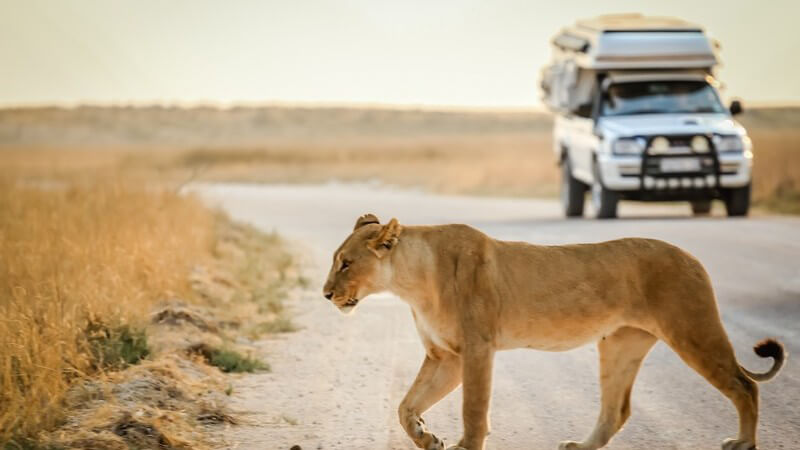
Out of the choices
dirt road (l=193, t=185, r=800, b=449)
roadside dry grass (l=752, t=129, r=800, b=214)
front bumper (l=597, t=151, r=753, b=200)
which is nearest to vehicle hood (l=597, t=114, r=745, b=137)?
front bumper (l=597, t=151, r=753, b=200)

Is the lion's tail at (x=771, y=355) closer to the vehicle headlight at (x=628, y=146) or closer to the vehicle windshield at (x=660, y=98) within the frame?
the vehicle headlight at (x=628, y=146)

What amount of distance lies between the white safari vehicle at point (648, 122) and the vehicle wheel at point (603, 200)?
16 mm

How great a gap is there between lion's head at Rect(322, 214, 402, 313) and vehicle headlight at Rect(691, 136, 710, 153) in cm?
1512

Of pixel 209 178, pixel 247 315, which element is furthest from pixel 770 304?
pixel 209 178

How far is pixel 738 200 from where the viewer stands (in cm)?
2148

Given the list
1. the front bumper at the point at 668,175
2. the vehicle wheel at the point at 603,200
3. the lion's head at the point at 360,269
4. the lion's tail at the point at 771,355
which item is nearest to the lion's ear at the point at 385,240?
the lion's head at the point at 360,269

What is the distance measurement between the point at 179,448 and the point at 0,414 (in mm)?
1038

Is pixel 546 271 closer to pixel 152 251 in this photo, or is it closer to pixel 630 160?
pixel 152 251

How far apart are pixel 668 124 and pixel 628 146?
828mm

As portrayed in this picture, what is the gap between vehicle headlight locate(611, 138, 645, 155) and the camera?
68.5ft

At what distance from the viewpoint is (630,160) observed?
20844mm

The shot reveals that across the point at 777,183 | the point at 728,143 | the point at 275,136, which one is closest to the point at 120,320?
the point at 728,143

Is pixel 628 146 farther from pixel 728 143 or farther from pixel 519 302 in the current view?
pixel 519 302

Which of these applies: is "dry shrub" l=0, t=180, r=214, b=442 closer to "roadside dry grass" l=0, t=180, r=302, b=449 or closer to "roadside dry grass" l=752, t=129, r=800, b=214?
"roadside dry grass" l=0, t=180, r=302, b=449
